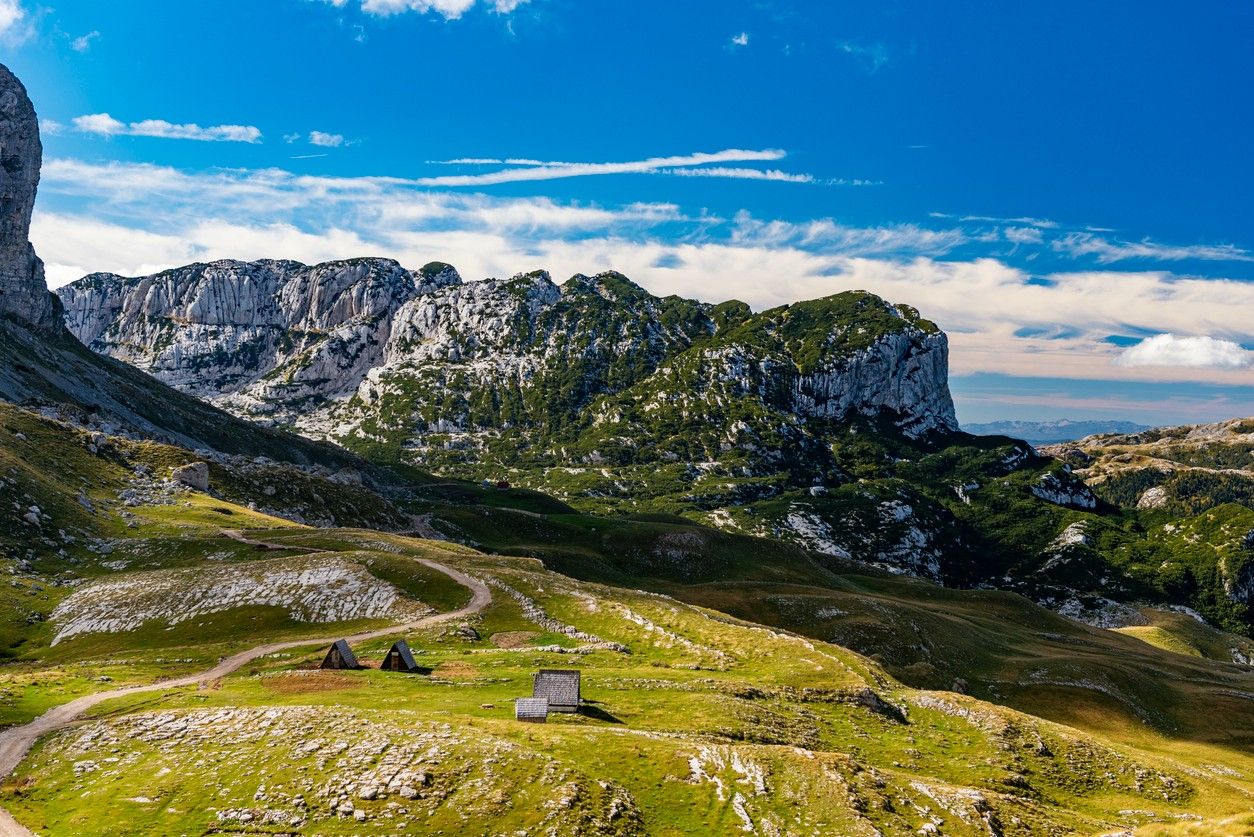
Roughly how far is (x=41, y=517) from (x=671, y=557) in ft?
367

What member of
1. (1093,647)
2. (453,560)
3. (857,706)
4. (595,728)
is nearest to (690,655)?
(857,706)

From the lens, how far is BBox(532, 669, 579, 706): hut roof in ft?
157

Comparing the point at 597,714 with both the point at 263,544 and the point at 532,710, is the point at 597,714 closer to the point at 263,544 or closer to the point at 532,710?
the point at 532,710

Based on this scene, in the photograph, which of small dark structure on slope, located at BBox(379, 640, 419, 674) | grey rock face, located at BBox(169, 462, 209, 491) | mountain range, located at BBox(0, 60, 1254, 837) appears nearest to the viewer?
mountain range, located at BBox(0, 60, 1254, 837)

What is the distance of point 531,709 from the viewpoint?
45.1 m

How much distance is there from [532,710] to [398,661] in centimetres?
1847

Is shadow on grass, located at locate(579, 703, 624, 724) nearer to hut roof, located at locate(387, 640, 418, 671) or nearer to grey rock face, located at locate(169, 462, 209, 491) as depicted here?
hut roof, located at locate(387, 640, 418, 671)

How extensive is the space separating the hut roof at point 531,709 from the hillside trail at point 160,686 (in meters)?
24.3

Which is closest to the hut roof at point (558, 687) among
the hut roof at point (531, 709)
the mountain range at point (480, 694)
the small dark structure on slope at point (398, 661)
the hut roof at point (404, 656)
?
the mountain range at point (480, 694)

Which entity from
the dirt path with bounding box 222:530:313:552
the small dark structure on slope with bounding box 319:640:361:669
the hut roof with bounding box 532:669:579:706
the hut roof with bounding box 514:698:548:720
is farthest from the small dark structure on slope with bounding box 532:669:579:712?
the dirt path with bounding box 222:530:313:552

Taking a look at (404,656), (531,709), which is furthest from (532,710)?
(404,656)

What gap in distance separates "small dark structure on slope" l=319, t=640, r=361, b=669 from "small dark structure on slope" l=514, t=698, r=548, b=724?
66.2ft

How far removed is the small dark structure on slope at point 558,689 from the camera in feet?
157

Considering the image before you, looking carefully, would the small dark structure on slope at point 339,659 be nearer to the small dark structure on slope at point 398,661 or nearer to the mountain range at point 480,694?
the mountain range at point 480,694
